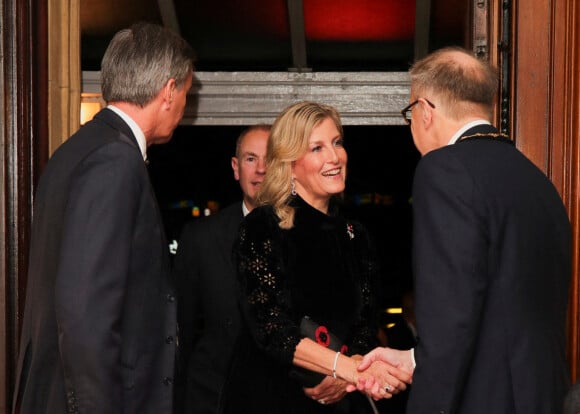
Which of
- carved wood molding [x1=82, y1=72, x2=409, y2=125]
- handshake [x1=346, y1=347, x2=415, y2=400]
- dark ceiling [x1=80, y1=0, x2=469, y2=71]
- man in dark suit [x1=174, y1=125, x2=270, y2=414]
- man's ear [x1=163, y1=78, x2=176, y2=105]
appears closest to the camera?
man's ear [x1=163, y1=78, x2=176, y2=105]

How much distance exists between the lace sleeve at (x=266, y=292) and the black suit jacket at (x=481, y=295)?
2.81ft

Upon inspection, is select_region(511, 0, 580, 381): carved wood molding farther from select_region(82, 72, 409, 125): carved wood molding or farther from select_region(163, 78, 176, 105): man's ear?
select_region(163, 78, 176, 105): man's ear

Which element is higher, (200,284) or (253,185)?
(253,185)

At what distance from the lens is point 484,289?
2.71 metres

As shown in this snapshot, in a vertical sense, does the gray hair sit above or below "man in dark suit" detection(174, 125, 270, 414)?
above

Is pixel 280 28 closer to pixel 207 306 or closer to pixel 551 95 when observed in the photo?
pixel 207 306

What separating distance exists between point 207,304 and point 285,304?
1002mm

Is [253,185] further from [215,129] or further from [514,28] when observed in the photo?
[215,129]

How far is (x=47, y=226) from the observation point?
9.45ft

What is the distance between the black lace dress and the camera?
3588 millimetres

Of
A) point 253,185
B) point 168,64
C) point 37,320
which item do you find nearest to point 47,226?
point 37,320

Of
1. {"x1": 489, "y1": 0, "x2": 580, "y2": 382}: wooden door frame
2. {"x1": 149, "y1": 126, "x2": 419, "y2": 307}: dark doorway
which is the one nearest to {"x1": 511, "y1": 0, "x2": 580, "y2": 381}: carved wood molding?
{"x1": 489, "y1": 0, "x2": 580, "y2": 382}: wooden door frame

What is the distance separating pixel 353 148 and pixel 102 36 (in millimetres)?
5799

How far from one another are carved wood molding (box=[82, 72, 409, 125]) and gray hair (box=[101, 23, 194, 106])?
180cm
